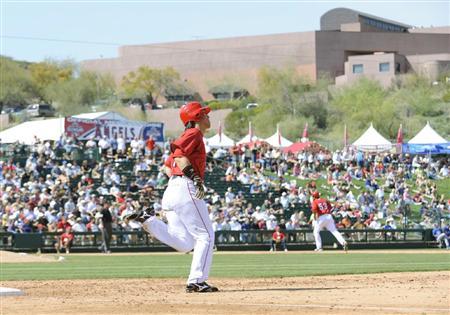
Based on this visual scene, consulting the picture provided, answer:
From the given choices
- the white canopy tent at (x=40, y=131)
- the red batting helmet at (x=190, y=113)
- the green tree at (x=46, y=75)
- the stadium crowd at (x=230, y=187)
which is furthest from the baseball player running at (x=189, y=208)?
the green tree at (x=46, y=75)

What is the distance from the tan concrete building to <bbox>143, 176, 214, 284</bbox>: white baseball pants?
271ft

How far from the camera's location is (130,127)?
48.4 metres

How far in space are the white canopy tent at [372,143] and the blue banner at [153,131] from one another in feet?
34.3

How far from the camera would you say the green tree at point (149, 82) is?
103875mm

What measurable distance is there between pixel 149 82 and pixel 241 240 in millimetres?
72690

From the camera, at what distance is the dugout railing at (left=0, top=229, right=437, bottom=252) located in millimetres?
30719

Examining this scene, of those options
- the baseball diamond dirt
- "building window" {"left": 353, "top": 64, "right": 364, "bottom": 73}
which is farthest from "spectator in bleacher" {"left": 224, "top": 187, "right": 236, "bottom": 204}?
"building window" {"left": 353, "top": 64, "right": 364, "bottom": 73}

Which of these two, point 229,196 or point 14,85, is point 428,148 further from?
point 14,85

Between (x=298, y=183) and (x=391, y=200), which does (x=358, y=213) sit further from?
(x=298, y=183)

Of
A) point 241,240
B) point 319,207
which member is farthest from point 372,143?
point 319,207

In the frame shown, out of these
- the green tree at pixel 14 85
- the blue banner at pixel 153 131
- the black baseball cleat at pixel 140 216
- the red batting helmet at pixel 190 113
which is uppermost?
the green tree at pixel 14 85

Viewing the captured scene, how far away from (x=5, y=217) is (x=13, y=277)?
51.1 feet

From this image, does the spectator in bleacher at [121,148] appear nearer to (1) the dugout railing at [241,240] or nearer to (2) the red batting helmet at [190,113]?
(1) the dugout railing at [241,240]

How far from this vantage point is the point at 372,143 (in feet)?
172
